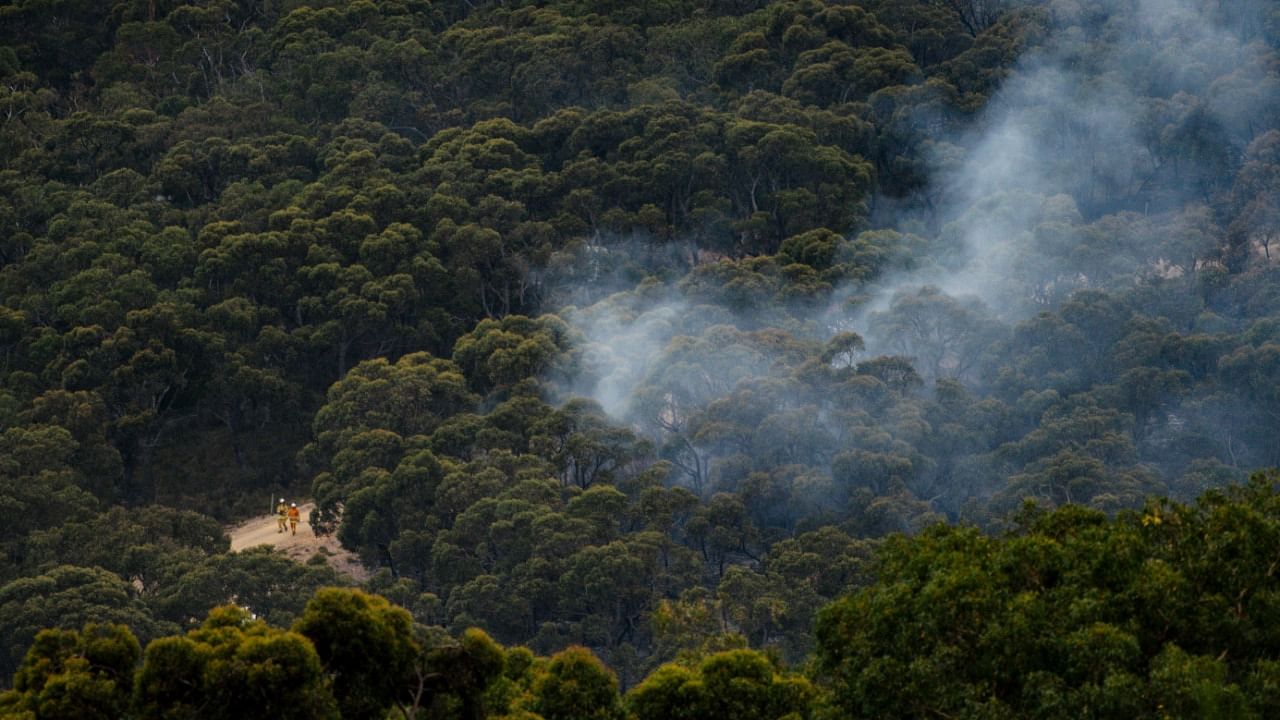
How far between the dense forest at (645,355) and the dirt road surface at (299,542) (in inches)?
39.8

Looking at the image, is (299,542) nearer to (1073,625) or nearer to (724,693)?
(724,693)

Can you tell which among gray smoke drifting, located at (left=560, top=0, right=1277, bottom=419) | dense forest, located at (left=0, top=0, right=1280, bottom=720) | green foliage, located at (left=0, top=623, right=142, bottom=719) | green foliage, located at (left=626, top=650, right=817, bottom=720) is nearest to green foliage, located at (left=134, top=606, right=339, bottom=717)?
dense forest, located at (left=0, top=0, right=1280, bottom=720)

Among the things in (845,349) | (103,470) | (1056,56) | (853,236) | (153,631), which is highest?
(1056,56)

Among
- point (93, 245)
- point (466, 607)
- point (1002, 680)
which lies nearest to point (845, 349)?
point (466, 607)

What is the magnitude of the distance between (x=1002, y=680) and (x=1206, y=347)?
28040 millimetres

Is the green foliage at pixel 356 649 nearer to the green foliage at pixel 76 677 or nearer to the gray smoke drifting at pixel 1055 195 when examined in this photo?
the green foliage at pixel 76 677

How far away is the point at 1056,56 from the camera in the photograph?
68812 mm

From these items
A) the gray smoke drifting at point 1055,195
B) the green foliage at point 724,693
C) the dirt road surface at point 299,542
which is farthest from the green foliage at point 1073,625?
the gray smoke drifting at point 1055,195

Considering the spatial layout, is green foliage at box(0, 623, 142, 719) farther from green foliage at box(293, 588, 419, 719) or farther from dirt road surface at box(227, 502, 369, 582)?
dirt road surface at box(227, 502, 369, 582)

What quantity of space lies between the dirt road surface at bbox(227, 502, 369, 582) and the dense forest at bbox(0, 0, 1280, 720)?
1012mm

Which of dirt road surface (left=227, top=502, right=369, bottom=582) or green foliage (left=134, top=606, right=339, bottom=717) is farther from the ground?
dirt road surface (left=227, top=502, right=369, bottom=582)

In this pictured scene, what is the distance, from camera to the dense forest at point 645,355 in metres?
26.0

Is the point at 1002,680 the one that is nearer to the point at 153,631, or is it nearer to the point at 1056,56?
the point at 153,631

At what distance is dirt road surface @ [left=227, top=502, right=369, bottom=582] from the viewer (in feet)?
159
